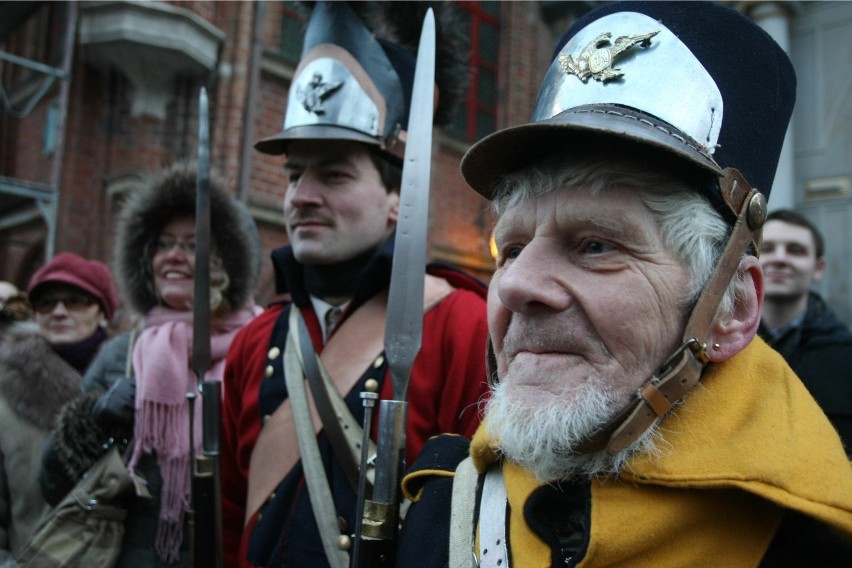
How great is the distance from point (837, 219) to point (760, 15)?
2.42 m

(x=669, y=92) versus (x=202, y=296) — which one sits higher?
(x=669, y=92)

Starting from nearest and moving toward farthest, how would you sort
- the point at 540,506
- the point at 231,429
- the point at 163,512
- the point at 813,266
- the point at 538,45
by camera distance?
the point at 540,506 < the point at 231,429 < the point at 163,512 < the point at 813,266 < the point at 538,45

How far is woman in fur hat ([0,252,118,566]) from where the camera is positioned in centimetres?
299

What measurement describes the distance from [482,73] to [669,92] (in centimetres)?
1038

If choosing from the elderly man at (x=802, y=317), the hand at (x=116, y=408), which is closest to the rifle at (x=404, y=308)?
the hand at (x=116, y=408)

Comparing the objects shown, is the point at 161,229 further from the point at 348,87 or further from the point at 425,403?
the point at 425,403

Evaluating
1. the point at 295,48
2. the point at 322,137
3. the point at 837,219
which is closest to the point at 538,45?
the point at 295,48

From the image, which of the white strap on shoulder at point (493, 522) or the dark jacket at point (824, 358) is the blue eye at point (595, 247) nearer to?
the white strap on shoulder at point (493, 522)

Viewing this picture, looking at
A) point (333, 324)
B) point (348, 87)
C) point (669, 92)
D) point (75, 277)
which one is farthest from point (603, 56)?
point (75, 277)

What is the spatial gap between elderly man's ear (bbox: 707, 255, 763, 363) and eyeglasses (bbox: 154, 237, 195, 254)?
2.41 m

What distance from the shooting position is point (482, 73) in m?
11.2

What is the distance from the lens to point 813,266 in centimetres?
342

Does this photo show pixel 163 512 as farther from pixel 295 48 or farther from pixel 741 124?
pixel 295 48

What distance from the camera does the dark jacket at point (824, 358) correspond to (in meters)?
2.43
